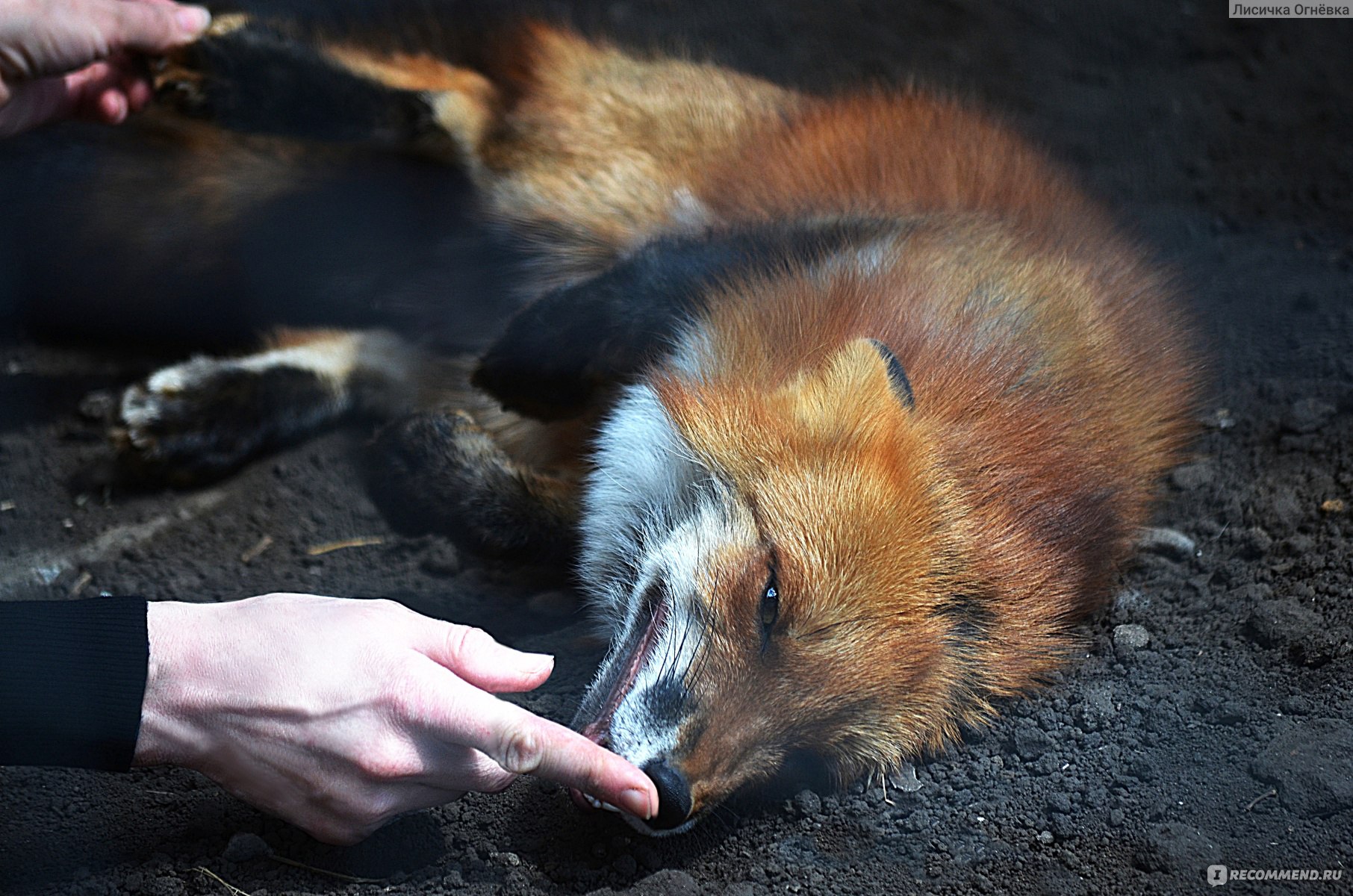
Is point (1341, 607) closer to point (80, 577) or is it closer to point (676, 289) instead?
point (676, 289)

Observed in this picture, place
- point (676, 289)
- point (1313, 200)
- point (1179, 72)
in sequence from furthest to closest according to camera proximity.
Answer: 1. point (1179, 72)
2. point (1313, 200)
3. point (676, 289)

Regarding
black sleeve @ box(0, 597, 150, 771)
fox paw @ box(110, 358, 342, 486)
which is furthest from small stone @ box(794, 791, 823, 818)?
fox paw @ box(110, 358, 342, 486)

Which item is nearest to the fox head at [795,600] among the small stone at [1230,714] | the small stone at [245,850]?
the small stone at [1230,714]

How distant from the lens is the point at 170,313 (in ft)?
Result: 11.5

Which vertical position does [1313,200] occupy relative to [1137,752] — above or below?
above

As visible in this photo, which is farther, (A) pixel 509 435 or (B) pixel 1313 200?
(B) pixel 1313 200

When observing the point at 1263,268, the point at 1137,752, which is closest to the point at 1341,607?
the point at 1137,752

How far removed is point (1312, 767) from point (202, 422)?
288 cm

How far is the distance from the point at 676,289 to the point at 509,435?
0.74 m

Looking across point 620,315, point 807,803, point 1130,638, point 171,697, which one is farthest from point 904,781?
point 171,697

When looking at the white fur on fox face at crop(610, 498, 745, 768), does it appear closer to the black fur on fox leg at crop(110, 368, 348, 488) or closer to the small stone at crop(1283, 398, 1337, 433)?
the black fur on fox leg at crop(110, 368, 348, 488)

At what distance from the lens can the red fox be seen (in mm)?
2279

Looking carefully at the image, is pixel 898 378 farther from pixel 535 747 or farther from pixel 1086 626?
pixel 535 747

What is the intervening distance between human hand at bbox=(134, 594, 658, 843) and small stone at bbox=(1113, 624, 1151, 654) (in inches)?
50.2
